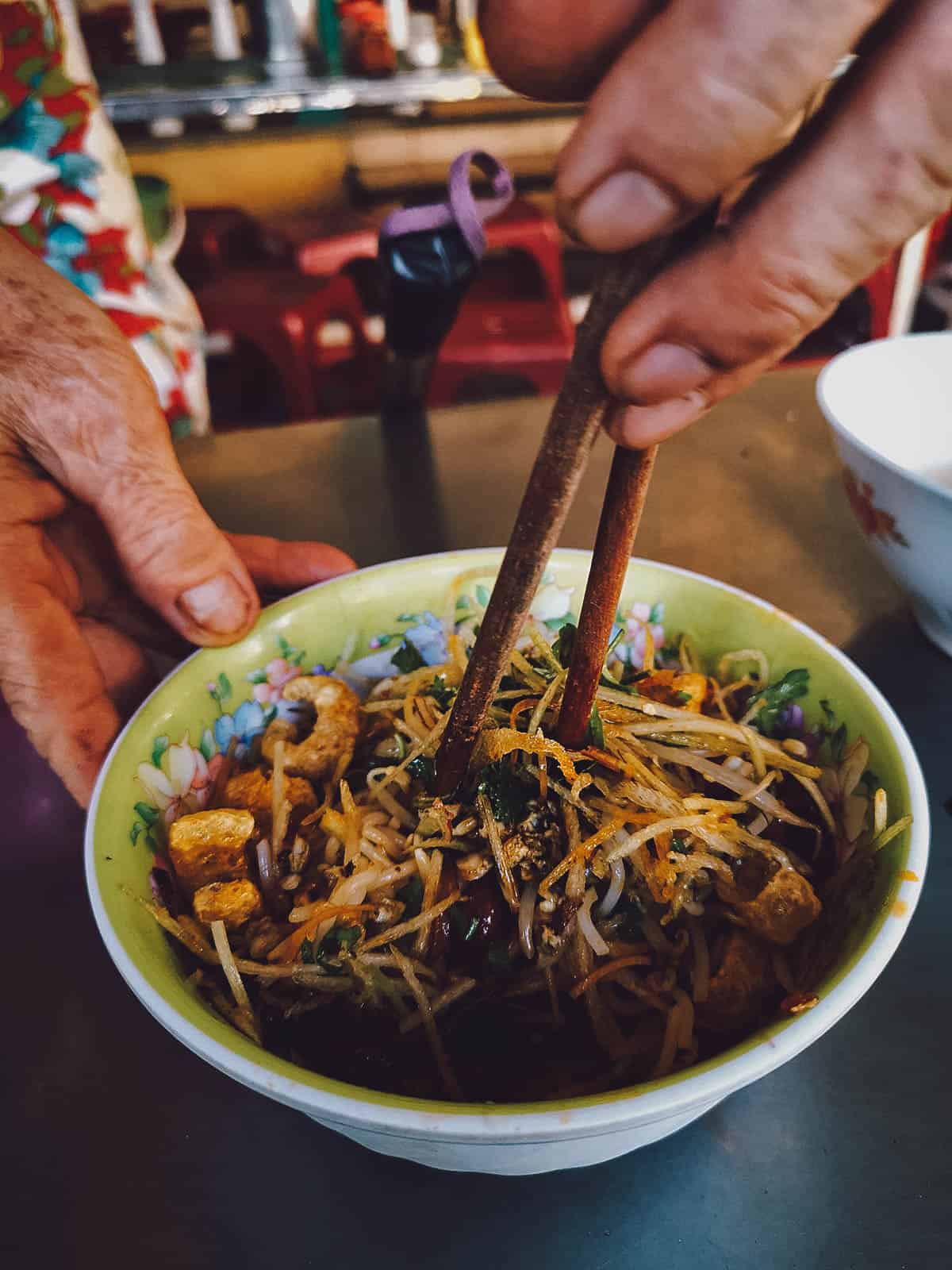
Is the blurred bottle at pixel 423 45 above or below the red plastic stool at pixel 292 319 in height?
above

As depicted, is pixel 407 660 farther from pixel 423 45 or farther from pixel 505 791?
pixel 423 45

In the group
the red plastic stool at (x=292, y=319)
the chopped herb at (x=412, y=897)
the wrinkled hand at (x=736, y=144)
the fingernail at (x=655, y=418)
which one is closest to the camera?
the wrinkled hand at (x=736, y=144)

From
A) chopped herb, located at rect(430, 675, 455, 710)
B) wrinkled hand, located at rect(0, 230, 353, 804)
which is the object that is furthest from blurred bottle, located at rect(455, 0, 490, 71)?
chopped herb, located at rect(430, 675, 455, 710)

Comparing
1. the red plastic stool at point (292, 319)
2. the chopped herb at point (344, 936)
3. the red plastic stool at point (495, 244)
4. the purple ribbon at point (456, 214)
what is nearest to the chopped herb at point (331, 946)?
the chopped herb at point (344, 936)

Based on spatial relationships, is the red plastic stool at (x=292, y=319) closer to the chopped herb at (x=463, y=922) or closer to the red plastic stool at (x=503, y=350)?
the red plastic stool at (x=503, y=350)

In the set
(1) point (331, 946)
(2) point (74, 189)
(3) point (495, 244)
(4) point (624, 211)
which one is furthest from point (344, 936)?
(3) point (495, 244)

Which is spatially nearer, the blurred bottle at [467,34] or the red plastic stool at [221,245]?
the red plastic stool at [221,245]

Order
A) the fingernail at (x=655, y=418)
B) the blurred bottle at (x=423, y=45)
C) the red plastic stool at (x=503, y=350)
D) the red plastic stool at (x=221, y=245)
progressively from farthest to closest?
1. the blurred bottle at (x=423, y=45)
2. the red plastic stool at (x=221, y=245)
3. the red plastic stool at (x=503, y=350)
4. the fingernail at (x=655, y=418)

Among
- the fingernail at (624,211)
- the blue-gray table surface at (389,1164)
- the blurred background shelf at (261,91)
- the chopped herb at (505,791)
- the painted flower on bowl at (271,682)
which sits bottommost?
the blue-gray table surface at (389,1164)
